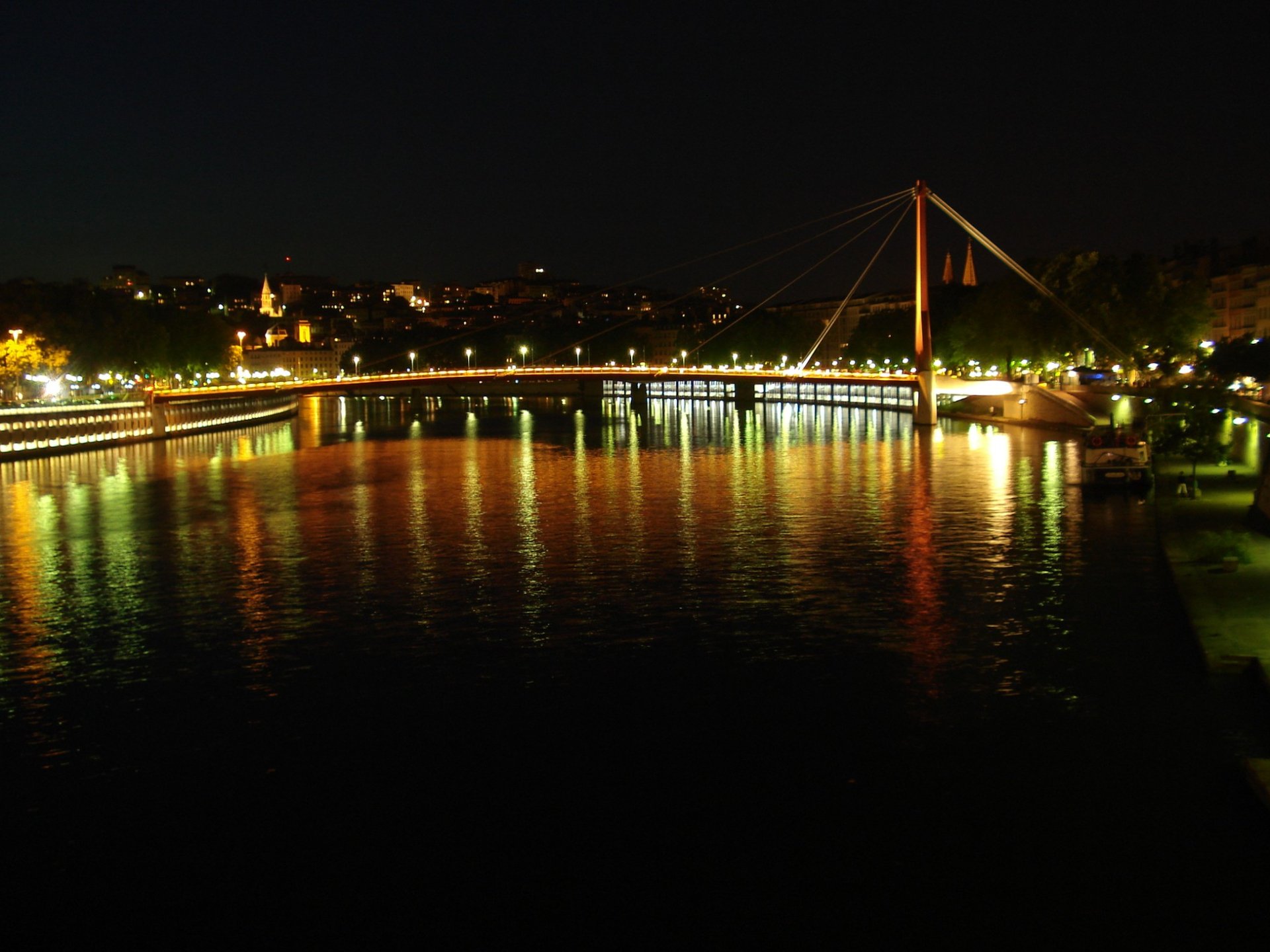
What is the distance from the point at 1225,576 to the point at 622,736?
8.60 m

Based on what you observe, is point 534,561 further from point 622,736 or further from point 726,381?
point 726,381

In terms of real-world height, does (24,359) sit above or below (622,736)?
above

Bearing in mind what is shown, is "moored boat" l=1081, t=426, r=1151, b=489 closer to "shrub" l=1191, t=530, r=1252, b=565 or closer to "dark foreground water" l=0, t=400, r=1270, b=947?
"dark foreground water" l=0, t=400, r=1270, b=947

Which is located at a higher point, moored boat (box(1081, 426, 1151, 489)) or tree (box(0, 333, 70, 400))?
tree (box(0, 333, 70, 400))

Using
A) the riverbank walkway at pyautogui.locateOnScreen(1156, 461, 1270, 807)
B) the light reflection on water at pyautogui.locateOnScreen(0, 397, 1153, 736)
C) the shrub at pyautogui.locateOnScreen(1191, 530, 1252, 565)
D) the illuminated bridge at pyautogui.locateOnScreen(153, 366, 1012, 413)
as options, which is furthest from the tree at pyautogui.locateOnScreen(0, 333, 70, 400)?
the shrub at pyautogui.locateOnScreen(1191, 530, 1252, 565)

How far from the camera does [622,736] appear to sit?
1163cm

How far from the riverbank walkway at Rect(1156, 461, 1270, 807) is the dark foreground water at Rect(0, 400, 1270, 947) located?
0.41 meters

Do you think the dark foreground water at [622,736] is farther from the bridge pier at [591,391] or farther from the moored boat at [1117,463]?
the bridge pier at [591,391]

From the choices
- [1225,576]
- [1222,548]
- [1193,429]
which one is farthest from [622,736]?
[1193,429]

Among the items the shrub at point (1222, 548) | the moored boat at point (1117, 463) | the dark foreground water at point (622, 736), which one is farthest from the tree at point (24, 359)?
the shrub at point (1222, 548)

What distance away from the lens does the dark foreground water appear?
8.48 meters

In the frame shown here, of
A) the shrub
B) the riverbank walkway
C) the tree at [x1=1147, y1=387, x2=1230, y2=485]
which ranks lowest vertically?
the riverbank walkway

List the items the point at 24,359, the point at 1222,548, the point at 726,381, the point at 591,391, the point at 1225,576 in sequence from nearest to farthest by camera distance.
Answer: the point at 1225,576 < the point at 1222,548 < the point at 24,359 < the point at 726,381 < the point at 591,391

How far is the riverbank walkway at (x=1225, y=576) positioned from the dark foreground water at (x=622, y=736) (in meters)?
0.41
